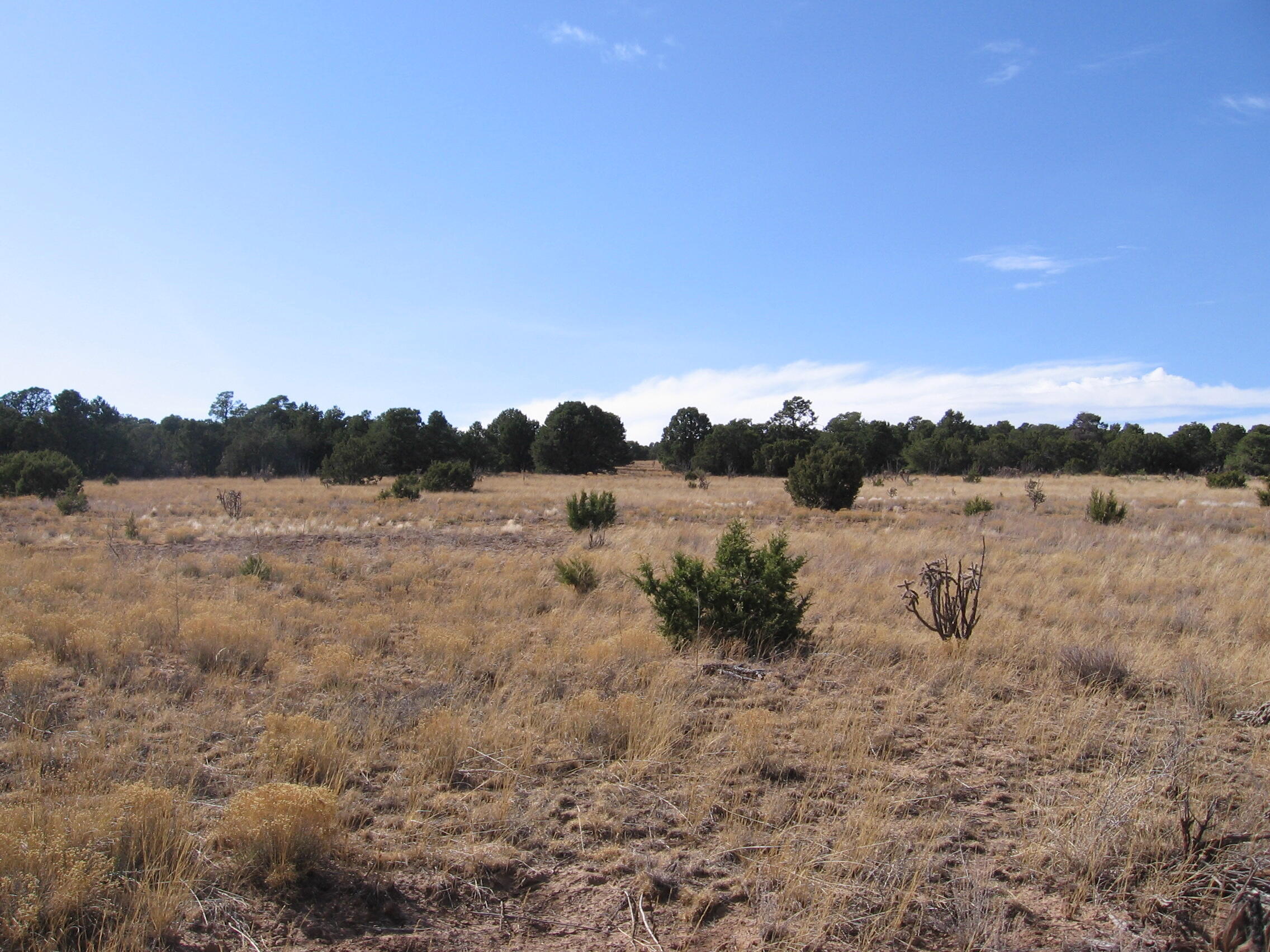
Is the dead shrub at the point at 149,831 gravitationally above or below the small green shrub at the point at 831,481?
below

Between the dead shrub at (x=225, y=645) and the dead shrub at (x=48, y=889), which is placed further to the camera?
the dead shrub at (x=225, y=645)

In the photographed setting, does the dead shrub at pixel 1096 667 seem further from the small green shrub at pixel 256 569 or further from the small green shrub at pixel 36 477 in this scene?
the small green shrub at pixel 36 477

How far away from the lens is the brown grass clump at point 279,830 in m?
3.04

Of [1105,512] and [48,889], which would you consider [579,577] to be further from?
[1105,512]

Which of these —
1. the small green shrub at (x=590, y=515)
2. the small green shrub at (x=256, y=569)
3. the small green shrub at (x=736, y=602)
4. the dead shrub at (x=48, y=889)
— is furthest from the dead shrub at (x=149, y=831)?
the small green shrub at (x=590, y=515)

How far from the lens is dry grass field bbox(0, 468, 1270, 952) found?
2779 mm

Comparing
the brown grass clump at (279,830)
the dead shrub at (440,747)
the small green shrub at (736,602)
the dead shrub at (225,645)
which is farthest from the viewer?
the small green shrub at (736,602)

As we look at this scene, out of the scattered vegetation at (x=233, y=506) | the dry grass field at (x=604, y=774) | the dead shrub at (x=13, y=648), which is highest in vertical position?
the scattered vegetation at (x=233, y=506)

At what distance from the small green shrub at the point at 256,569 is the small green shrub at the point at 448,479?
2492cm

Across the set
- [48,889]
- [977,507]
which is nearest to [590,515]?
[977,507]

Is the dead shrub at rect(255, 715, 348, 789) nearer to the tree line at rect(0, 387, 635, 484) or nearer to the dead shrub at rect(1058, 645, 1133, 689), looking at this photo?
the dead shrub at rect(1058, 645, 1133, 689)

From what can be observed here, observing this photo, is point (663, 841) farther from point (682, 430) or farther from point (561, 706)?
point (682, 430)

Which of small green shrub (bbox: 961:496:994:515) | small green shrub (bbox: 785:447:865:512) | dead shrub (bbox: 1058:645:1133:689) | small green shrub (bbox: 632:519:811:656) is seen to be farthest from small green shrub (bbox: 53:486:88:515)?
small green shrub (bbox: 961:496:994:515)

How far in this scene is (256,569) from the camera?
34.6 feet
